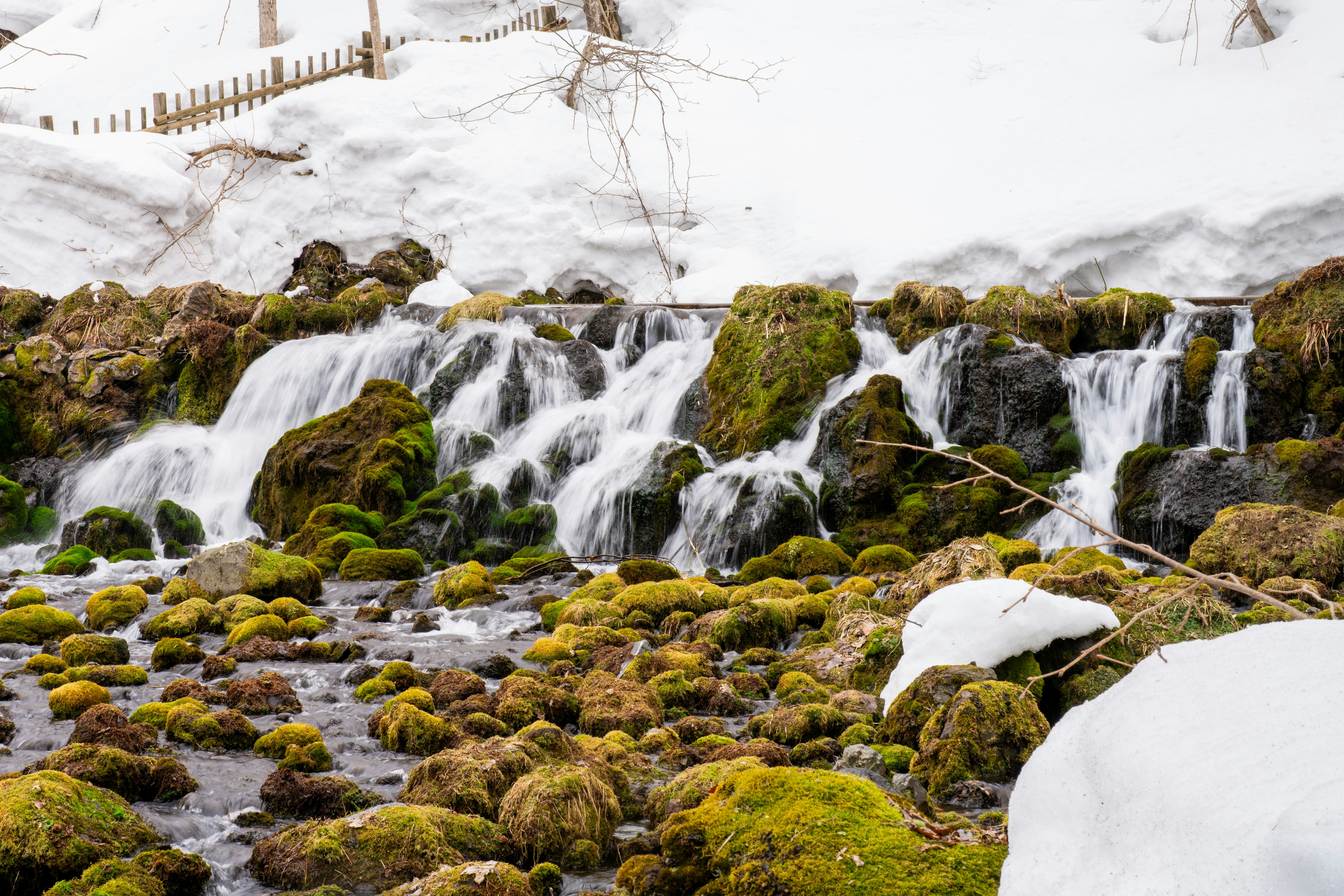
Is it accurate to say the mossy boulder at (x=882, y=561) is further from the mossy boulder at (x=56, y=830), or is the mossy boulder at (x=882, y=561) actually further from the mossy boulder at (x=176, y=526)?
the mossy boulder at (x=176, y=526)

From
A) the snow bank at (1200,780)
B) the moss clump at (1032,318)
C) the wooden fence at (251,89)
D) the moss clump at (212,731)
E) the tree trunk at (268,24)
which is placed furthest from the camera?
the tree trunk at (268,24)

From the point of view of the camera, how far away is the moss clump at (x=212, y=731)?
486 centimetres

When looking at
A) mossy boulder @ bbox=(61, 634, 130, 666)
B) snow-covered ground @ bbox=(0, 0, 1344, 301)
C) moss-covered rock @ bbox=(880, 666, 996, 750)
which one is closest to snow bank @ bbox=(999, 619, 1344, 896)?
moss-covered rock @ bbox=(880, 666, 996, 750)

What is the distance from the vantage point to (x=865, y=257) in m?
16.8

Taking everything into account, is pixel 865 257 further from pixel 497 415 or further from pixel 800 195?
pixel 497 415

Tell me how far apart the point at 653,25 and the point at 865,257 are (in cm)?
1179

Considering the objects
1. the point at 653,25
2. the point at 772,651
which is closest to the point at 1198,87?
the point at 653,25

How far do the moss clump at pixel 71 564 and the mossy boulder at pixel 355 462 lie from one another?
7.08 feet

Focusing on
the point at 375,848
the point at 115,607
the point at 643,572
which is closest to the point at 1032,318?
the point at 643,572

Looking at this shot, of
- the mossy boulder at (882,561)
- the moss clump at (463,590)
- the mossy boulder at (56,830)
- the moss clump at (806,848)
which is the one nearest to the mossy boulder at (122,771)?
the mossy boulder at (56,830)

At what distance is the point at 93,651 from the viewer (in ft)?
21.4

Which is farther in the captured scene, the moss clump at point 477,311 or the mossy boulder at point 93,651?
the moss clump at point 477,311

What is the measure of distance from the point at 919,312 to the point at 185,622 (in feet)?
31.6

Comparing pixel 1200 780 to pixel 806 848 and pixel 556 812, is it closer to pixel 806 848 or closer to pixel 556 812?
pixel 806 848
